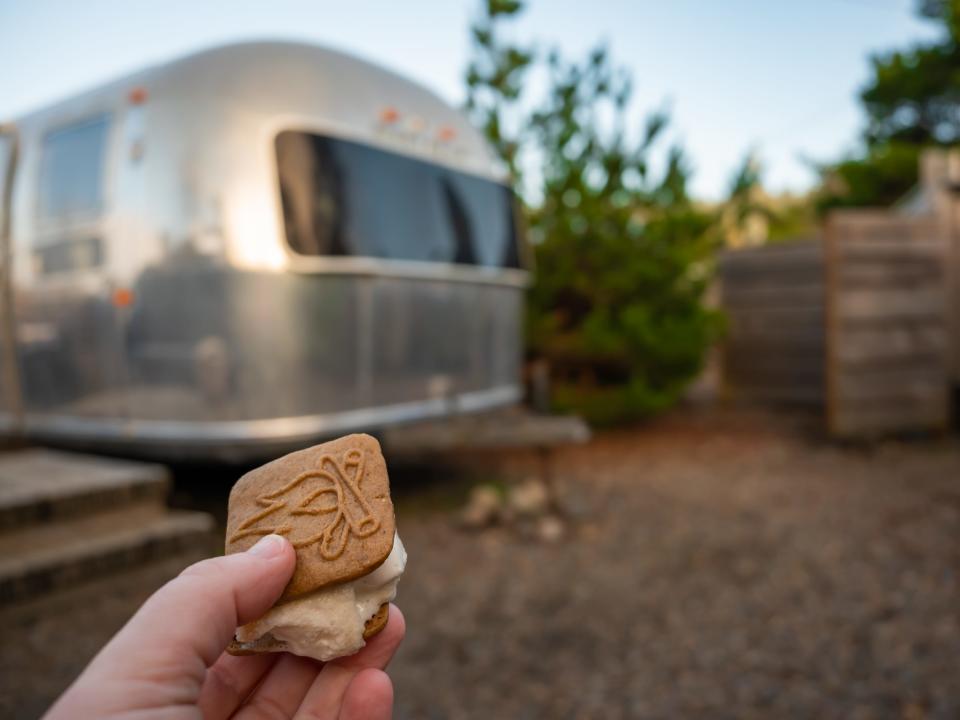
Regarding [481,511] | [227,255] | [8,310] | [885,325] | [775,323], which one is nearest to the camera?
[227,255]

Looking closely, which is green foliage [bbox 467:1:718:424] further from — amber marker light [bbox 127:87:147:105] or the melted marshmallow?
the melted marshmallow

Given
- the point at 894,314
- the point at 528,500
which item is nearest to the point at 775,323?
the point at 894,314

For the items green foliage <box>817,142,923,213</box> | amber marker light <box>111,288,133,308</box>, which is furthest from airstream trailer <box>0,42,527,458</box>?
green foliage <box>817,142,923,213</box>

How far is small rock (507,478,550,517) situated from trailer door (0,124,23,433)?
3319 mm

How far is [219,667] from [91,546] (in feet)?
8.20

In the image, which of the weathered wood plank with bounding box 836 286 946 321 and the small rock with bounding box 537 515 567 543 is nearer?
the small rock with bounding box 537 515 567 543

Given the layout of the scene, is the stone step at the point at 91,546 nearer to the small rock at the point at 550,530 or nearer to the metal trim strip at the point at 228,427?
the metal trim strip at the point at 228,427

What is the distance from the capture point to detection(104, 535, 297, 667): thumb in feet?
2.94

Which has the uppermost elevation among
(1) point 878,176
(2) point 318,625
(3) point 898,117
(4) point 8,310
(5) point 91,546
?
(3) point 898,117

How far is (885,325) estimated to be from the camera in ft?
21.9

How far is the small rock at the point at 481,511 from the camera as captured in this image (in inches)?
185

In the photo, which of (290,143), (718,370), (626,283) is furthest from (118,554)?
(718,370)

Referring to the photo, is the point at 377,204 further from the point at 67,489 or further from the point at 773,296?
the point at 773,296

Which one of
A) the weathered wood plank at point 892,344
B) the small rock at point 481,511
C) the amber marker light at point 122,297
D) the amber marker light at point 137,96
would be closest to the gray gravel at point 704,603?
the small rock at point 481,511
